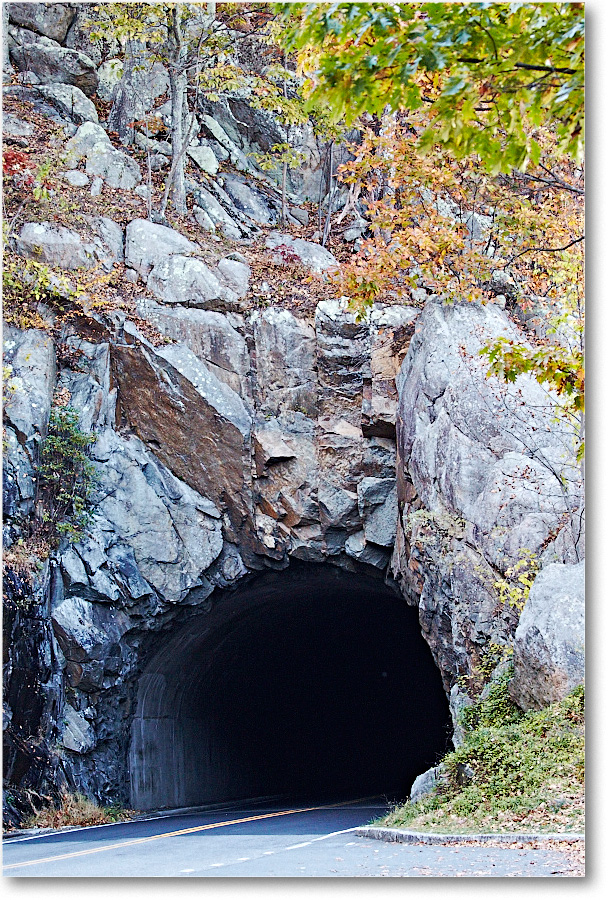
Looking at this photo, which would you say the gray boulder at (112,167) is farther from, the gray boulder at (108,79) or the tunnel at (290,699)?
the tunnel at (290,699)

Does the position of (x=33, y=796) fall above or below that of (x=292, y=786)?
above

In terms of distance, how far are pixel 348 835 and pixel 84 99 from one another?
45.3 feet

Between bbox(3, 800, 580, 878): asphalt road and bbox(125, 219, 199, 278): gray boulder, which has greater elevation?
bbox(125, 219, 199, 278): gray boulder

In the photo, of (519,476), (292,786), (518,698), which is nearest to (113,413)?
(519,476)

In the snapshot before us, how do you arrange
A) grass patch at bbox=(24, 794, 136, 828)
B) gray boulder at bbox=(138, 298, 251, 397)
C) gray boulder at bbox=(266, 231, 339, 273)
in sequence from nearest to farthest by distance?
grass patch at bbox=(24, 794, 136, 828) → gray boulder at bbox=(138, 298, 251, 397) → gray boulder at bbox=(266, 231, 339, 273)

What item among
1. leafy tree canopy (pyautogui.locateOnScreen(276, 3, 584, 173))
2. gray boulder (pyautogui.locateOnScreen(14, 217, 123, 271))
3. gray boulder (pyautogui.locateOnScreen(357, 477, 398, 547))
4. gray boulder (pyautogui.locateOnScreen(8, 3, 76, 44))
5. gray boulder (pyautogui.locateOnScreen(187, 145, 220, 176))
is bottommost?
gray boulder (pyautogui.locateOnScreen(357, 477, 398, 547))

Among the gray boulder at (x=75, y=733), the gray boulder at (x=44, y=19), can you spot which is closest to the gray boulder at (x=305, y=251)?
the gray boulder at (x=44, y=19)

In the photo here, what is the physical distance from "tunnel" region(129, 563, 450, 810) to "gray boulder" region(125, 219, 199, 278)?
5685 millimetres

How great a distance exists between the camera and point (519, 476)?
10484 millimetres

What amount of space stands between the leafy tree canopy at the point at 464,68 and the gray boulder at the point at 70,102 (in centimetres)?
1236

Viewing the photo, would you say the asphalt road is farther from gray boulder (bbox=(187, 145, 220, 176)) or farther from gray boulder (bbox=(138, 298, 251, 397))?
gray boulder (bbox=(187, 145, 220, 176))

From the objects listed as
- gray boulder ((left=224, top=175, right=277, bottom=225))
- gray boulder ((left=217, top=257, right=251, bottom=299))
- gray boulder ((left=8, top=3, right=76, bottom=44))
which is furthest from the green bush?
gray boulder ((left=8, top=3, right=76, bottom=44))

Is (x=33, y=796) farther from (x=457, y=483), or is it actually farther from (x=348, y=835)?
(x=457, y=483)

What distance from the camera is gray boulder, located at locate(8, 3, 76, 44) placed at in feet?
53.0
